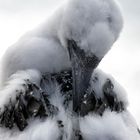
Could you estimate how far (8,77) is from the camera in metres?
13.3

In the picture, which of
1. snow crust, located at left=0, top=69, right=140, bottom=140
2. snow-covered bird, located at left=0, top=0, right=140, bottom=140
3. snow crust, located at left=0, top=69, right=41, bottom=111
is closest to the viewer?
snow crust, located at left=0, top=69, right=140, bottom=140

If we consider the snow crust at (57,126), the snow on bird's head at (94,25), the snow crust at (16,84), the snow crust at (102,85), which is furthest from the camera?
the snow crust at (102,85)

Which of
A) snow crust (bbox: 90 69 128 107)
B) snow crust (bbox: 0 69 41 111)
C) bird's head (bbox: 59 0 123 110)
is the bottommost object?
snow crust (bbox: 0 69 41 111)

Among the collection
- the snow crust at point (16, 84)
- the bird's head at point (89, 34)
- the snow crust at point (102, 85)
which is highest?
the bird's head at point (89, 34)

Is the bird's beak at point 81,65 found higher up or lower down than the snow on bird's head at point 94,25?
lower down

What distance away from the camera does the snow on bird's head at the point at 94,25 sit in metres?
13.0

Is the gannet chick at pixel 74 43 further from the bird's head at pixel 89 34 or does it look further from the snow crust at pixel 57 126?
the snow crust at pixel 57 126

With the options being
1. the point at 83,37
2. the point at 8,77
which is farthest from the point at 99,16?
the point at 8,77

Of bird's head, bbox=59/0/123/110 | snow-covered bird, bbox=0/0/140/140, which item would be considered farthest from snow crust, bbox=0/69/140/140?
bird's head, bbox=59/0/123/110

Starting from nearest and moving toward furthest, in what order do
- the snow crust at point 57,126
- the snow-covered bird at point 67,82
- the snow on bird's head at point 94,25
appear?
the snow crust at point 57,126 < the snow-covered bird at point 67,82 < the snow on bird's head at point 94,25

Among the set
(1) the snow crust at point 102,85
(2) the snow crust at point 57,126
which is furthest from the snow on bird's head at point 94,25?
(2) the snow crust at point 57,126

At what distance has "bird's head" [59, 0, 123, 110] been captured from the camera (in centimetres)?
1302

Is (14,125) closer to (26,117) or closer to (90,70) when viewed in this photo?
(26,117)

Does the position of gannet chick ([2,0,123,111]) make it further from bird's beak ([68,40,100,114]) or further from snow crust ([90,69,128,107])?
snow crust ([90,69,128,107])
